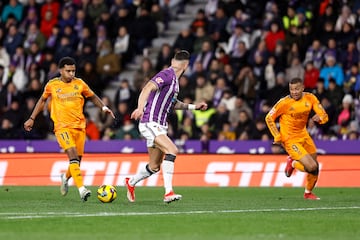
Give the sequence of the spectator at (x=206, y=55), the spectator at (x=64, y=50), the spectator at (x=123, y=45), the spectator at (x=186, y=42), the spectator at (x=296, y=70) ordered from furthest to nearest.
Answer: the spectator at (x=64, y=50) < the spectator at (x=123, y=45) < the spectator at (x=186, y=42) < the spectator at (x=206, y=55) < the spectator at (x=296, y=70)

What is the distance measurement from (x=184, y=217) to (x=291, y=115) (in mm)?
5939

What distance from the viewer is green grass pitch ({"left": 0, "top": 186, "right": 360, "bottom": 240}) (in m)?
12.8

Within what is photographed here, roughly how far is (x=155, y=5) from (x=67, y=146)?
1454cm

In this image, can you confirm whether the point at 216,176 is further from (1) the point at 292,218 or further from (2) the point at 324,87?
(1) the point at 292,218

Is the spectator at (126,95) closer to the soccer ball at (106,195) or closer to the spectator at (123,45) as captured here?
the spectator at (123,45)

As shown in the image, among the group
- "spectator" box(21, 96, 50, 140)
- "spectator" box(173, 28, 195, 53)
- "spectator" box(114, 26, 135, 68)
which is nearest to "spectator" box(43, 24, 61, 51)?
"spectator" box(114, 26, 135, 68)

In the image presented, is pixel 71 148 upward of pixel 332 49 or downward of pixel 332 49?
downward

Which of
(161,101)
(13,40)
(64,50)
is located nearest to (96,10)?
(64,50)

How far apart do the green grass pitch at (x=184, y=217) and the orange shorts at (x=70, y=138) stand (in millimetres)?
928

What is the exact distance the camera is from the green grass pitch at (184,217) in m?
12.8

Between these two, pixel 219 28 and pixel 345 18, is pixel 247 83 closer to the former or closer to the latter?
pixel 219 28

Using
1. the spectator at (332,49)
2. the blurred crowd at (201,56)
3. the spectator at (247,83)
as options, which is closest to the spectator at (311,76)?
the blurred crowd at (201,56)

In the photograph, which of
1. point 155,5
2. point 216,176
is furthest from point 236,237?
point 155,5

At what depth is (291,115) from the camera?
20.5m
